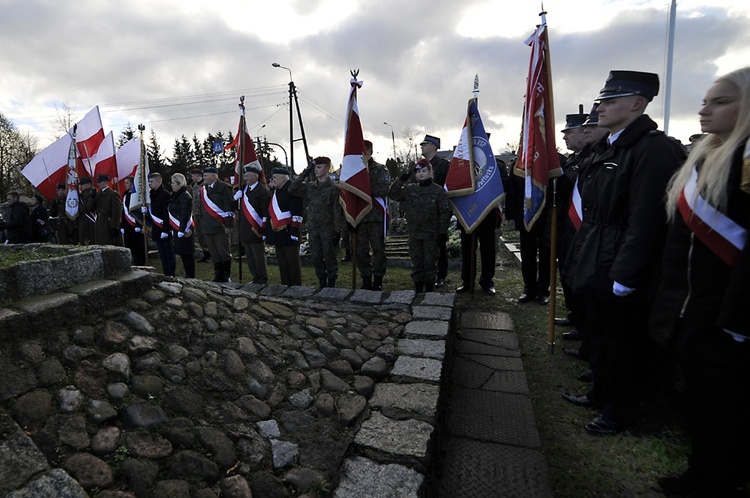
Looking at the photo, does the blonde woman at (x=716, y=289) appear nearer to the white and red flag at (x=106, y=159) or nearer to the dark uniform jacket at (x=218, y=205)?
the dark uniform jacket at (x=218, y=205)

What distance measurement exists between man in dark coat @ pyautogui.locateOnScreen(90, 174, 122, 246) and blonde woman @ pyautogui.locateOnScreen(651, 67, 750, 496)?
8.88 m

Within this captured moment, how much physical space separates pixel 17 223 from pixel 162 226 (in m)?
4.98

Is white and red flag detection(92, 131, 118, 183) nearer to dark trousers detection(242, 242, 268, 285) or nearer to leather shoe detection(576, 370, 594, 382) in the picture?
dark trousers detection(242, 242, 268, 285)

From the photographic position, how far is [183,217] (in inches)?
277

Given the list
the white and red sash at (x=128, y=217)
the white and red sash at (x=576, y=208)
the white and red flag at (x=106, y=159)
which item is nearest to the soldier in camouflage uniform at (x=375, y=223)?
the white and red sash at (x=576, y=208)

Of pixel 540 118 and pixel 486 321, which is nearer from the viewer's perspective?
pixel 540 118

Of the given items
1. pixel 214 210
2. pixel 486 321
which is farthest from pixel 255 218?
pixel 486 321

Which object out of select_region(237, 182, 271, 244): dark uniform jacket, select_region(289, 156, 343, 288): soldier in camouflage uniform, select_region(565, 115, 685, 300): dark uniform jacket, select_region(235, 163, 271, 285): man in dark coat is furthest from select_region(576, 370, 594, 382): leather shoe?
select_region(237, 182, 271, 244): dark uniform jacket

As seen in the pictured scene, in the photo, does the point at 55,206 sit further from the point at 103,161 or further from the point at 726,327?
the point at 726,327

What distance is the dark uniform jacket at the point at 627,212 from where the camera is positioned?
2152 millimetres

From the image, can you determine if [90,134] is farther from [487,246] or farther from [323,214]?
[487,246]

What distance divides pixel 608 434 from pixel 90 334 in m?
3.15

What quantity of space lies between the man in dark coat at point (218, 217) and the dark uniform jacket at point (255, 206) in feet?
1.36

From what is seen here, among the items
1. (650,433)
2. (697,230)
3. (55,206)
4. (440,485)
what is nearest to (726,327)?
(697,230)
